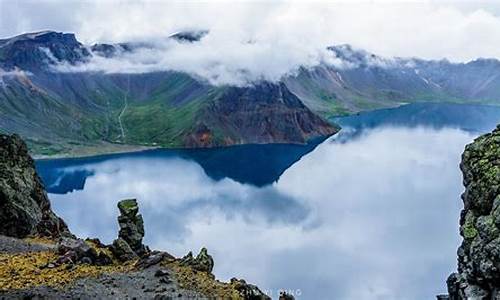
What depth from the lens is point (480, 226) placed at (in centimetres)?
2620

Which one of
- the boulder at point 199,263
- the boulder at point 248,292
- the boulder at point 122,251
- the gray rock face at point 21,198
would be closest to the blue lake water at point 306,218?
the gray rock face at point 21,198

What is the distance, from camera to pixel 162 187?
158m

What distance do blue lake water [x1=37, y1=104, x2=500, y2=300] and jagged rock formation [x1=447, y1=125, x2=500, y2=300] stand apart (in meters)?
45.5

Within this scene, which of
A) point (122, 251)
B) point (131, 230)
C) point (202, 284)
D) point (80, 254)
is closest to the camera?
point (202, 284)

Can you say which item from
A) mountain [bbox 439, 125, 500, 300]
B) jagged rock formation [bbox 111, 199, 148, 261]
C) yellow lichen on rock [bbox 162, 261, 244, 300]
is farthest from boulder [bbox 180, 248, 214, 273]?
mountain [bbox 439, 125, 500, 300]

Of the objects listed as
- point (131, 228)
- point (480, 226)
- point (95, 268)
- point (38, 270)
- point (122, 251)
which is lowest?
point (38, 270)

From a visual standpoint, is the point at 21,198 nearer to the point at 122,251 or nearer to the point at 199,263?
the point at 122,251

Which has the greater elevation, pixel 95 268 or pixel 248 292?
pixel 95 268

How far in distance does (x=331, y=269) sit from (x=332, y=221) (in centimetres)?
2903

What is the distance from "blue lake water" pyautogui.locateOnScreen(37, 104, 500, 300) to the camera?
82.4 meters

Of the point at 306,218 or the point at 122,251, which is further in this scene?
the point at 306,218

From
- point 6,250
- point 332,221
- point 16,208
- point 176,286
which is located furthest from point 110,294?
point 332,221

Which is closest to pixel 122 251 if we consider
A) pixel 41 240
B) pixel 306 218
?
pixel 41 240

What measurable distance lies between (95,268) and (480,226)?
59.8ft
